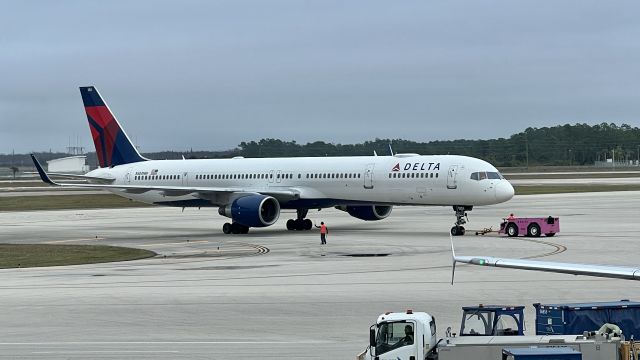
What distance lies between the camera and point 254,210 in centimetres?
6419

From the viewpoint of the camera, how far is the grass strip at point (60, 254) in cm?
4986

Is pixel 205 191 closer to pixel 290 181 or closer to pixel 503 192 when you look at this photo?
pixel 290 181

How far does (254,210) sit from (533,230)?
54.2 feet

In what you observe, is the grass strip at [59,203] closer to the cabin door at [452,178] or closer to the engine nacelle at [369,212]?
the engine nacelle at [369,212]

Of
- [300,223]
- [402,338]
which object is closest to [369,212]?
[300,223]

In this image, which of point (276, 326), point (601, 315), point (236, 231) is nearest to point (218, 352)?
point (276, 326)

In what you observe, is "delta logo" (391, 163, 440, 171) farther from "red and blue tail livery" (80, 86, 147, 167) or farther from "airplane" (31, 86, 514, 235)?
"red and blue tail livery" (80, 86, 147, 167)

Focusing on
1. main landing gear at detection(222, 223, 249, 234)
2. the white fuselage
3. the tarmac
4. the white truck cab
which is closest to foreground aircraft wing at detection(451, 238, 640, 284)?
the white truck cab

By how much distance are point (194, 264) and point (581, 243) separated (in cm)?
1958

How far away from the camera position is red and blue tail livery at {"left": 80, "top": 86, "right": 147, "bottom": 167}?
8000 cm

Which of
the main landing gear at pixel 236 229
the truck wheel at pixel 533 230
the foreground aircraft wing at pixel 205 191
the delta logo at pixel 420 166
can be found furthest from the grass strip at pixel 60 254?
the truck wheel at pixel 533 230

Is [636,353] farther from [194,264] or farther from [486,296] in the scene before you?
[194,264]

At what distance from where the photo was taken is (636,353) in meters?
19.7

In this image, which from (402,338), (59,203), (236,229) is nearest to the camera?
(402,338)
